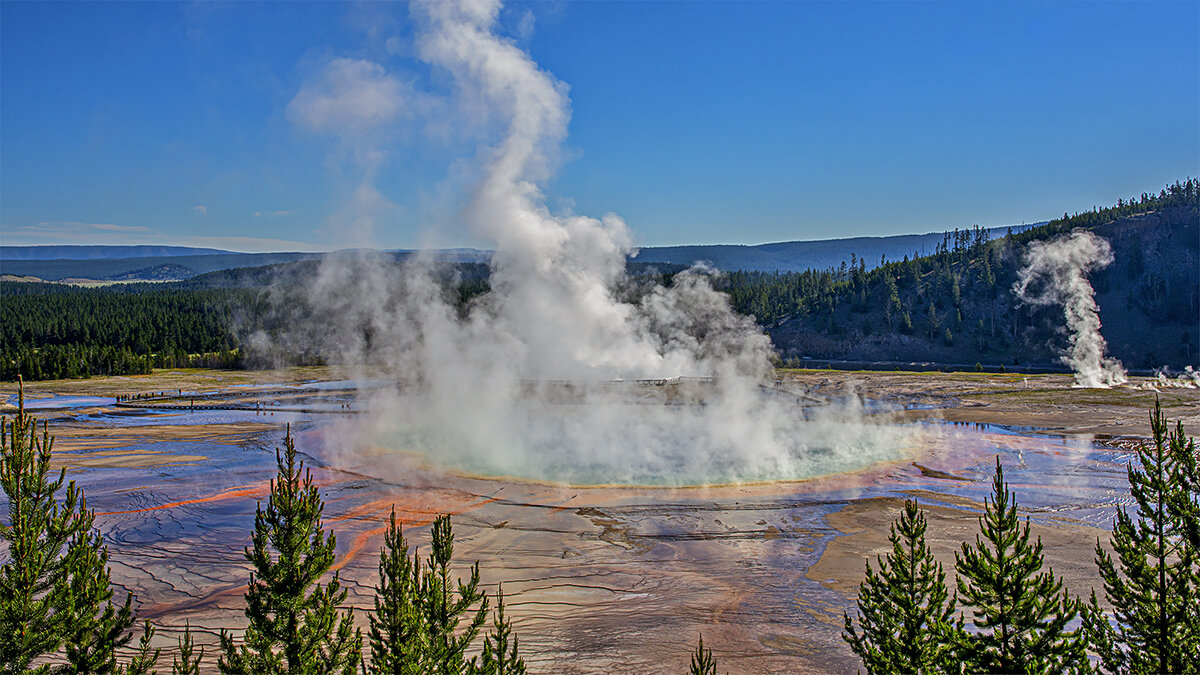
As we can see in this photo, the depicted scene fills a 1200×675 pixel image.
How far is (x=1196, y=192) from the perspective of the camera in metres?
125

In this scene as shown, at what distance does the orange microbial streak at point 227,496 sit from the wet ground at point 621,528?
0.47ft

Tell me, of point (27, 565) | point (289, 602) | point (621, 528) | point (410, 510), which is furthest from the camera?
point (410, 510)

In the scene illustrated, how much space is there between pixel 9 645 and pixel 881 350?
353 ft

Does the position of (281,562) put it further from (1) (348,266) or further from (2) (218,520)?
(1) (348,266)

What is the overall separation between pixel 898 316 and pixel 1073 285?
79.4ft

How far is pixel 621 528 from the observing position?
2352 cm

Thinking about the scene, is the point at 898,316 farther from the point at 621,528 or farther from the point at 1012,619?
the point at 1012,619

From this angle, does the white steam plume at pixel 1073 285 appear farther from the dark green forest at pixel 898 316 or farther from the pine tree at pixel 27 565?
the pine tree at pixel 27 565

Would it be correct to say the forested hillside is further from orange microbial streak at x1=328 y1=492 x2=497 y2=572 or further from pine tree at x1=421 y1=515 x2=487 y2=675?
pine tree at x1=421 y1=515 x2=487 y2=675

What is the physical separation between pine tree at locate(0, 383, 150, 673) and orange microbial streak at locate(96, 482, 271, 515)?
63.1 ft

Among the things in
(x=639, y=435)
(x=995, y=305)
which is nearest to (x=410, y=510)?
(x=639, y=435)

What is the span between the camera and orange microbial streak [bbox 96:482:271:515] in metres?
26.6

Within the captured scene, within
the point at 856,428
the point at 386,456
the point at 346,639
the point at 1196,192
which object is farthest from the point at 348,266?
the point at 1196,192

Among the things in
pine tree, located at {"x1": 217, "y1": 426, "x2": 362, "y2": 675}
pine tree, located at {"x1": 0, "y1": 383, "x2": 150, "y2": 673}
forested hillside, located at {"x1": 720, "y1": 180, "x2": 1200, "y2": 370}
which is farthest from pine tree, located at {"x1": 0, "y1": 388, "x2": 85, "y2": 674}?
forested hillside, located at {"x1": 720, "y1": 180, "x2": 1200, "y2": 370}
